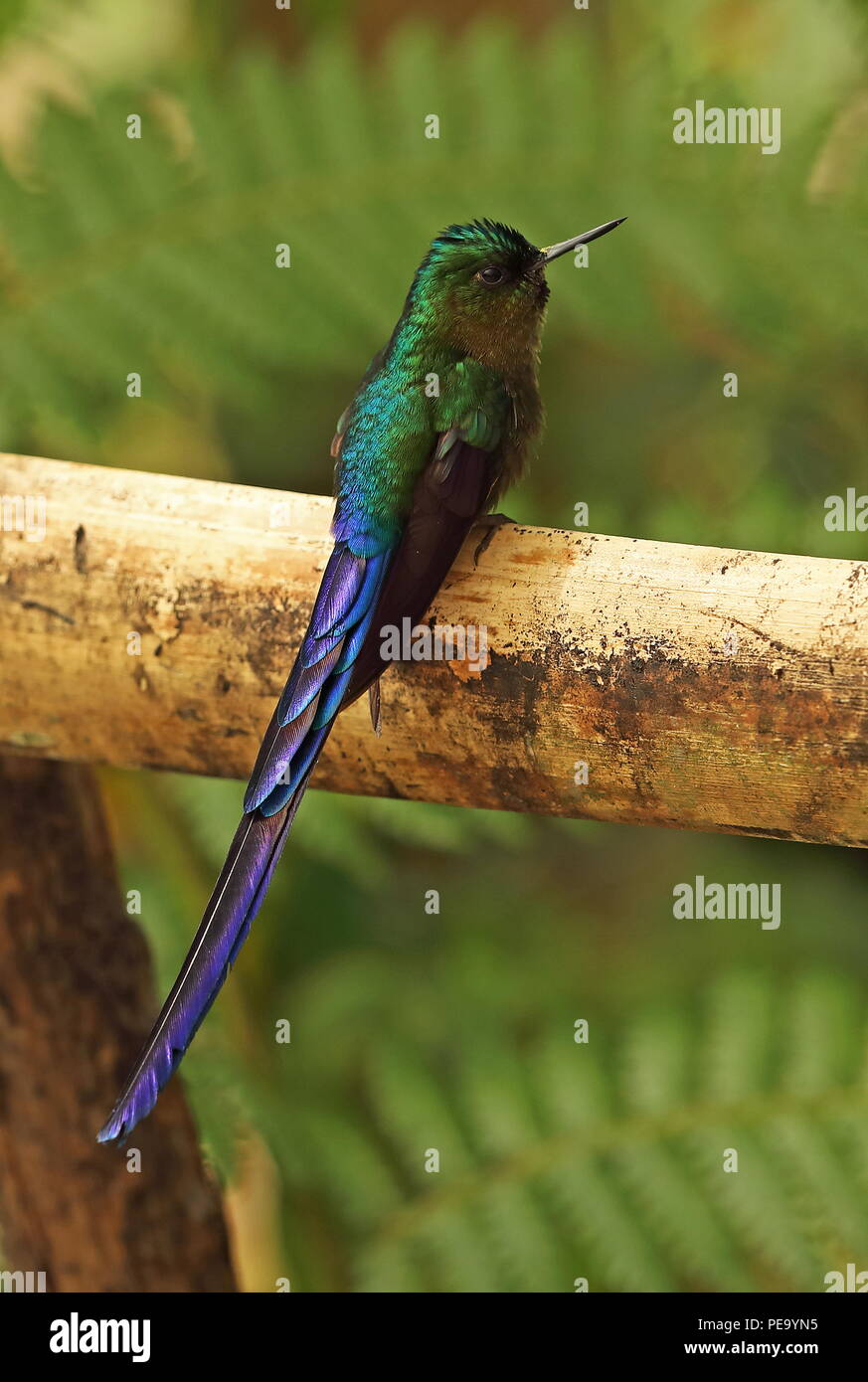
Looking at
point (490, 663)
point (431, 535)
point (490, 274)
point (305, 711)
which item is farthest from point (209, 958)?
point (490, 274)

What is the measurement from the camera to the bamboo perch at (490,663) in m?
1.33

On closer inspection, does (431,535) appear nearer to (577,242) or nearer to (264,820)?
(264,820)

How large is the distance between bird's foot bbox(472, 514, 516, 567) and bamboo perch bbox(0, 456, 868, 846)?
1cm

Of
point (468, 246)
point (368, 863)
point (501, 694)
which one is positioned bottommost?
point (368, 863)

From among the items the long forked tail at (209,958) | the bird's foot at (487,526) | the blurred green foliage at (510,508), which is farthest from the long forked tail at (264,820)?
the blurred green foliage at (510,508)

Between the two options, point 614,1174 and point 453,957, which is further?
point 453,957

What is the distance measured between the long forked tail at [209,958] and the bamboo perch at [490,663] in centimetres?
21

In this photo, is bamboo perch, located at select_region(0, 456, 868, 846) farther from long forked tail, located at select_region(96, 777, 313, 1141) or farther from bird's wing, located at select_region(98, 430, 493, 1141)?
long forked tail, located at select_region(96, 777, 313, 1141)

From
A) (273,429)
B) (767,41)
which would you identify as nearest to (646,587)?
(273,429)

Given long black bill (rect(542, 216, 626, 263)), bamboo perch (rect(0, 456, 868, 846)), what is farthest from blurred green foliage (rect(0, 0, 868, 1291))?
bamboo perch (rect(0, 456, 868, 846))

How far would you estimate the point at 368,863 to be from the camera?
2338 mm

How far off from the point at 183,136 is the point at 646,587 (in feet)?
5.67

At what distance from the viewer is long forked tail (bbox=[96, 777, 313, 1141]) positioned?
1.26 meters
